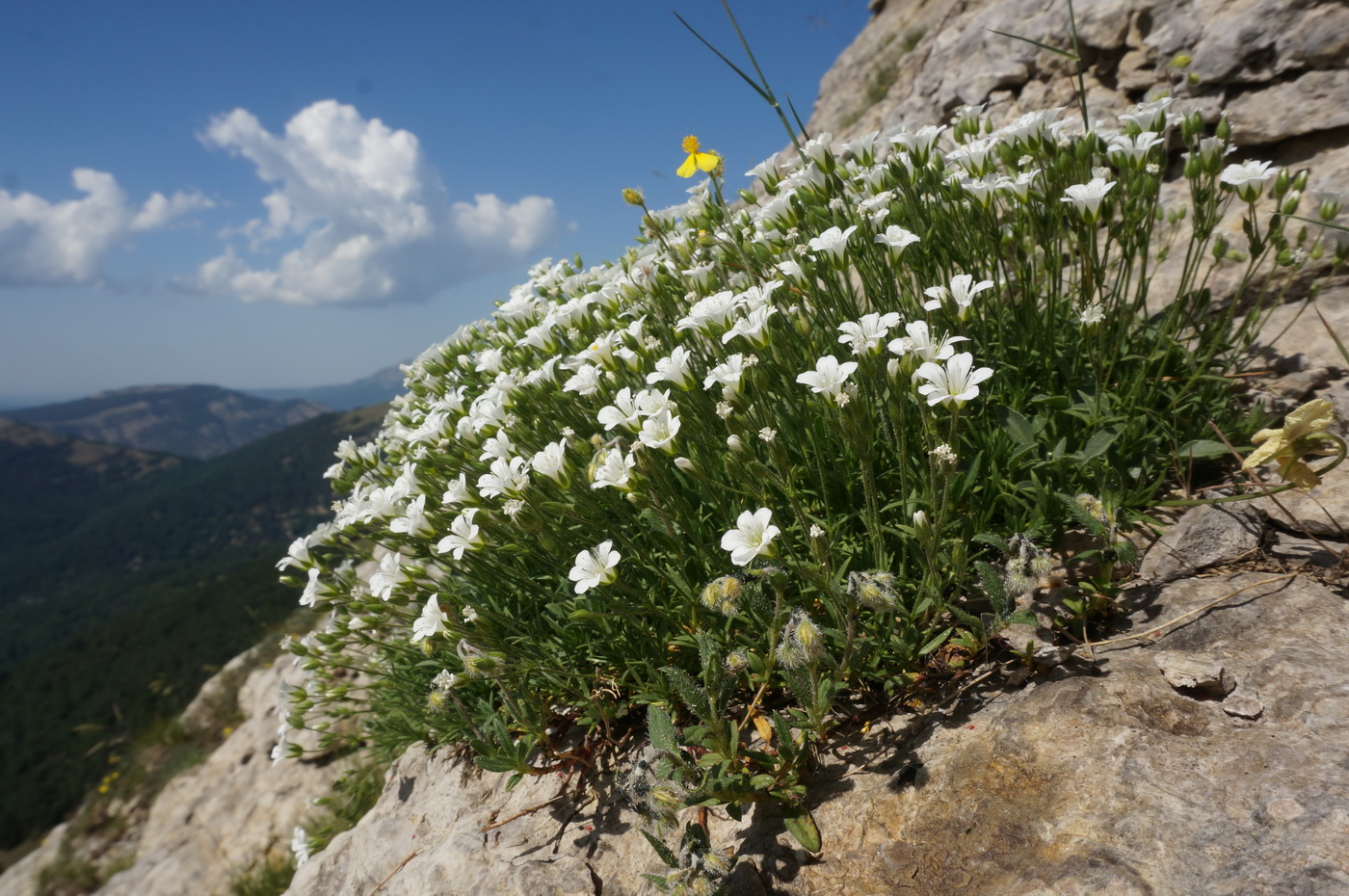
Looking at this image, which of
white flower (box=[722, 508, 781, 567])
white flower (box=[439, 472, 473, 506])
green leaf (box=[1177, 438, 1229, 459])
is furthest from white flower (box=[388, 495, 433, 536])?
green leaf (box=[1177, 438, 1229, 459])

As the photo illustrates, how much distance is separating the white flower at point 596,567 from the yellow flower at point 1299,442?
8.05 ft

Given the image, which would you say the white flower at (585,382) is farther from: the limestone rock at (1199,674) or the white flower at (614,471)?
the limestone rock at (1199,674)

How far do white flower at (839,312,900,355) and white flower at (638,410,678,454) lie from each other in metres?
0.73

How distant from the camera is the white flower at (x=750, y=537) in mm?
2213

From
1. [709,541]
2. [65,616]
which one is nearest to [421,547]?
[709,541]

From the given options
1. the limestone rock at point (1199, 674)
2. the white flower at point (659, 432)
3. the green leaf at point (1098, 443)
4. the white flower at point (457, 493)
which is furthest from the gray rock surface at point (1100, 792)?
the white flower at point (457, 493)

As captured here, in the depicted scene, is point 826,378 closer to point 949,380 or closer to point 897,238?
point 949,380

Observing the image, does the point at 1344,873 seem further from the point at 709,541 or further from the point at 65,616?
the point at 65,616

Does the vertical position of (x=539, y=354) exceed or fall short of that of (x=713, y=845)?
it exceeds it

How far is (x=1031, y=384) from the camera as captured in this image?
348cm

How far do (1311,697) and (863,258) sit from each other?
252cm

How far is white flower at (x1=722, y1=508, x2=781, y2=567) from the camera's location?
2213mm

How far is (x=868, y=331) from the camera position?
8.22 feet

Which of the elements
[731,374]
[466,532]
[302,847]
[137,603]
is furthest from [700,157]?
[137,603]
